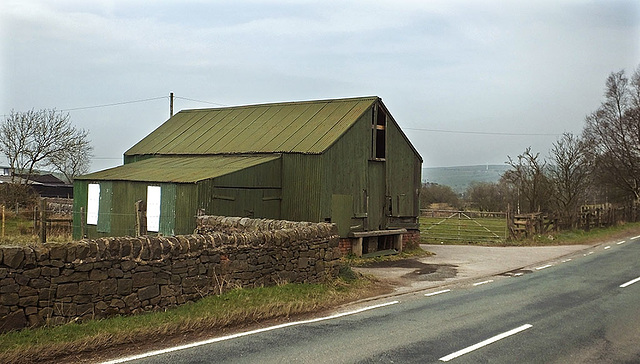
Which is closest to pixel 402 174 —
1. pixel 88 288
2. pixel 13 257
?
pixel 88 288

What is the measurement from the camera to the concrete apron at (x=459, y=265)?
16.7 metres

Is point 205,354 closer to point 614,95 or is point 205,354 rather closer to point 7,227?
point 7,227

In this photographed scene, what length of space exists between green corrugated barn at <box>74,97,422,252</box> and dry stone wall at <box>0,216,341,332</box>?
252 inches

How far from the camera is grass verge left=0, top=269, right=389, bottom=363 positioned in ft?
25.9

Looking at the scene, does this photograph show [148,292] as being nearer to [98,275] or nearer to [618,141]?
[98,275]

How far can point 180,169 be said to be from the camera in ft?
73.7

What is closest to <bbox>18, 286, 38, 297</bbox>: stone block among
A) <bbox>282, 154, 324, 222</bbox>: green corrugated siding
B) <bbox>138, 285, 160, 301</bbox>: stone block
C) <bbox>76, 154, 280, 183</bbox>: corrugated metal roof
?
<bbox>138, 285, 160, 301</bbox>: stone block

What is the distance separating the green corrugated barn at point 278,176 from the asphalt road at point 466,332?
808 cm

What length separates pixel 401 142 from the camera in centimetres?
2588

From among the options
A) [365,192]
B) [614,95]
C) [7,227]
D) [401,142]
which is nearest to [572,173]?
[614,95]

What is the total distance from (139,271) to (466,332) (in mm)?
5625

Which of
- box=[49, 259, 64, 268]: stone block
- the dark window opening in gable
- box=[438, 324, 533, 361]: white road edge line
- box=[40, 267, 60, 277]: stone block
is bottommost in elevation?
box=[438, 324, 533, 361]: white road edge line

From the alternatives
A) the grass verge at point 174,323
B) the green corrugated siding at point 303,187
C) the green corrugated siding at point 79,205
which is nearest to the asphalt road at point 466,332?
the grass verge at point 174,323

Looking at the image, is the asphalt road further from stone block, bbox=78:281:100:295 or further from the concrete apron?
stone block, bbox=78:281:100:295
